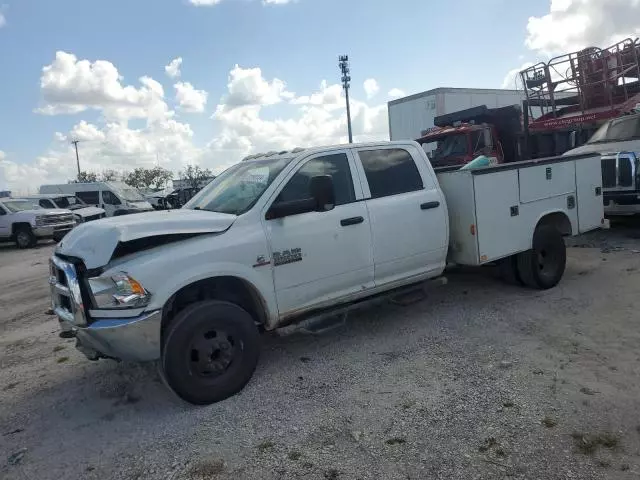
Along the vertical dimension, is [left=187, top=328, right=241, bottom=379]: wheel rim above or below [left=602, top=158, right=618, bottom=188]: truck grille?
below

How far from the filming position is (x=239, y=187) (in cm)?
477

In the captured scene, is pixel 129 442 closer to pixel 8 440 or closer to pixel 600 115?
pixel 8 440

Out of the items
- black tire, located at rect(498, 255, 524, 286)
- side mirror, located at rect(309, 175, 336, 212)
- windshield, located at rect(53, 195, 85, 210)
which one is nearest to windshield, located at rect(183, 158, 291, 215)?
side mirror, located at rect(309, 175, 336, 212)

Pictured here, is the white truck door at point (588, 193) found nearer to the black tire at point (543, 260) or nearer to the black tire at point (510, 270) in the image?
the black tire at point (543, 260)

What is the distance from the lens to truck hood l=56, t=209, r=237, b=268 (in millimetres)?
3697

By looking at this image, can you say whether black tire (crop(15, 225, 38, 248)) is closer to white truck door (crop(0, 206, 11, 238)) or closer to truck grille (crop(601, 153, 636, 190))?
white truck door (crop(0, 206, 11, 238))

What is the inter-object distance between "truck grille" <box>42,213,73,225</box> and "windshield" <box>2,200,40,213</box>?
1423 mm

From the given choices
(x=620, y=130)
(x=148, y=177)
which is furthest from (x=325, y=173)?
(x=148, y=177)

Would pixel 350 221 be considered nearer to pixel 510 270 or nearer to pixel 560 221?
Result: pixel 510 270

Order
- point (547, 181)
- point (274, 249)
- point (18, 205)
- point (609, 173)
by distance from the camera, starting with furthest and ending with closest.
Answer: point (18, 205) → point (609, 173) → point (547, 181) → point (274, 249)

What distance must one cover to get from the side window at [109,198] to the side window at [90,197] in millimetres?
404

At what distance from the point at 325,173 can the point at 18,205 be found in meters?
18.3

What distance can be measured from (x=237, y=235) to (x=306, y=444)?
5.44 feet

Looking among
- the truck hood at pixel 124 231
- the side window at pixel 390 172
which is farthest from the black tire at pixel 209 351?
the side window at pixel 390 172
